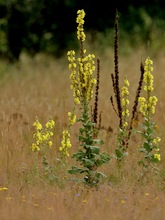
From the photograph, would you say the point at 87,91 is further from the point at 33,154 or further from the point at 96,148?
the point at 33,154

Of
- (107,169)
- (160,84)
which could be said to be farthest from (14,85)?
(107,169)

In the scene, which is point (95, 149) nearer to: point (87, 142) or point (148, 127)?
point (87, 142)

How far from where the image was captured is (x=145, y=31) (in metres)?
18.0

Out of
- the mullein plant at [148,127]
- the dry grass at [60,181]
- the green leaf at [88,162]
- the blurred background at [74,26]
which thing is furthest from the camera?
the blurred background at [74,26]

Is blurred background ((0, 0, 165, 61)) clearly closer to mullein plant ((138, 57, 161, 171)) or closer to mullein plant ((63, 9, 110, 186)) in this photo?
mullein plant ((138, 57, 161, 171))

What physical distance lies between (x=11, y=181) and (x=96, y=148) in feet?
3.03

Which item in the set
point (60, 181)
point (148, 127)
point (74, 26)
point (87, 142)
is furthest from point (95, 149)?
point (74, 26)

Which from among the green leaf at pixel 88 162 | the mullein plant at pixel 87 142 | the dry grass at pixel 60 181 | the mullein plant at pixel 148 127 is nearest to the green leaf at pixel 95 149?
the mullein plant at pixel 87 142

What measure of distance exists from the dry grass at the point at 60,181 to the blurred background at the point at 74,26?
4.38 meters

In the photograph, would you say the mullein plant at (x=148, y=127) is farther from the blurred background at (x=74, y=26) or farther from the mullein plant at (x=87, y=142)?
the blurred background at (x=74, y=26)

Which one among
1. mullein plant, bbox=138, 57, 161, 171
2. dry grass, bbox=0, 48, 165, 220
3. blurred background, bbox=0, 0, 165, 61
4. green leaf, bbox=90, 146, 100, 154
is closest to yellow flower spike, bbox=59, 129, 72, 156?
dry grass, bbox=0, 48, 165, 220

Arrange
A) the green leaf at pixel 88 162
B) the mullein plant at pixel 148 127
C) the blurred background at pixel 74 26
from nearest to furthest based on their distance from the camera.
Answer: the green leaf at pixel 88 162
the mullein plant at pixel 148 127
the blurred background at pixel 74 26

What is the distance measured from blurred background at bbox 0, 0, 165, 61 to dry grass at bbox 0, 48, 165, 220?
14.4 feet

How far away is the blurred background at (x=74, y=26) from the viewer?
17.4m
